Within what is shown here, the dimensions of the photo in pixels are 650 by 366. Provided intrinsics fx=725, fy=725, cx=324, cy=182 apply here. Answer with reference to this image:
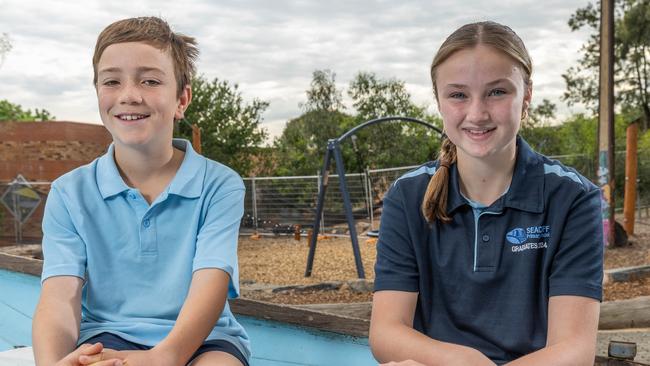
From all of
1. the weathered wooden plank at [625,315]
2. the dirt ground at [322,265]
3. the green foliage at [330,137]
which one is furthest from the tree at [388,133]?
the weathered wooden plank at [625,315]

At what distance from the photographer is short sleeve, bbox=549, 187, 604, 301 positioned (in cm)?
157

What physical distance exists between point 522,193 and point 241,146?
13.1 metres

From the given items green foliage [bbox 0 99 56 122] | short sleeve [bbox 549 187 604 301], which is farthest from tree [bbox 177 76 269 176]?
short sleeve [bbox 549 187 604 301]

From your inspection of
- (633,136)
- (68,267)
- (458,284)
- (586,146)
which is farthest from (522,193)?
(586,146)

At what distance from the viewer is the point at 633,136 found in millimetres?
9055

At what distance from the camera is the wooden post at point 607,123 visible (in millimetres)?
8836

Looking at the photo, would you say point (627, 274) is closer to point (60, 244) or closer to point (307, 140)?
point (60, 244)

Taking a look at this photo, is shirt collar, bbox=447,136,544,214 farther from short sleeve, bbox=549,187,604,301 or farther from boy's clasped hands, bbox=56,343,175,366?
boy's clasped hands, bbox=56,343,175,366

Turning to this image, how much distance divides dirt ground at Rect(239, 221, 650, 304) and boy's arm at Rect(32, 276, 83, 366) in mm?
4275

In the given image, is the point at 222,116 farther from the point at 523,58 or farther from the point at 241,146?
the point at 523,58

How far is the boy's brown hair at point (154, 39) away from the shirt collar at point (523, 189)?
0.73 meters

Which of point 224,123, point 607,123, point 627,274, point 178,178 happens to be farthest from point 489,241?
point 224,123

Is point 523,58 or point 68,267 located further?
point 68,267

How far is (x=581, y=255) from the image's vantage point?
160 cm
